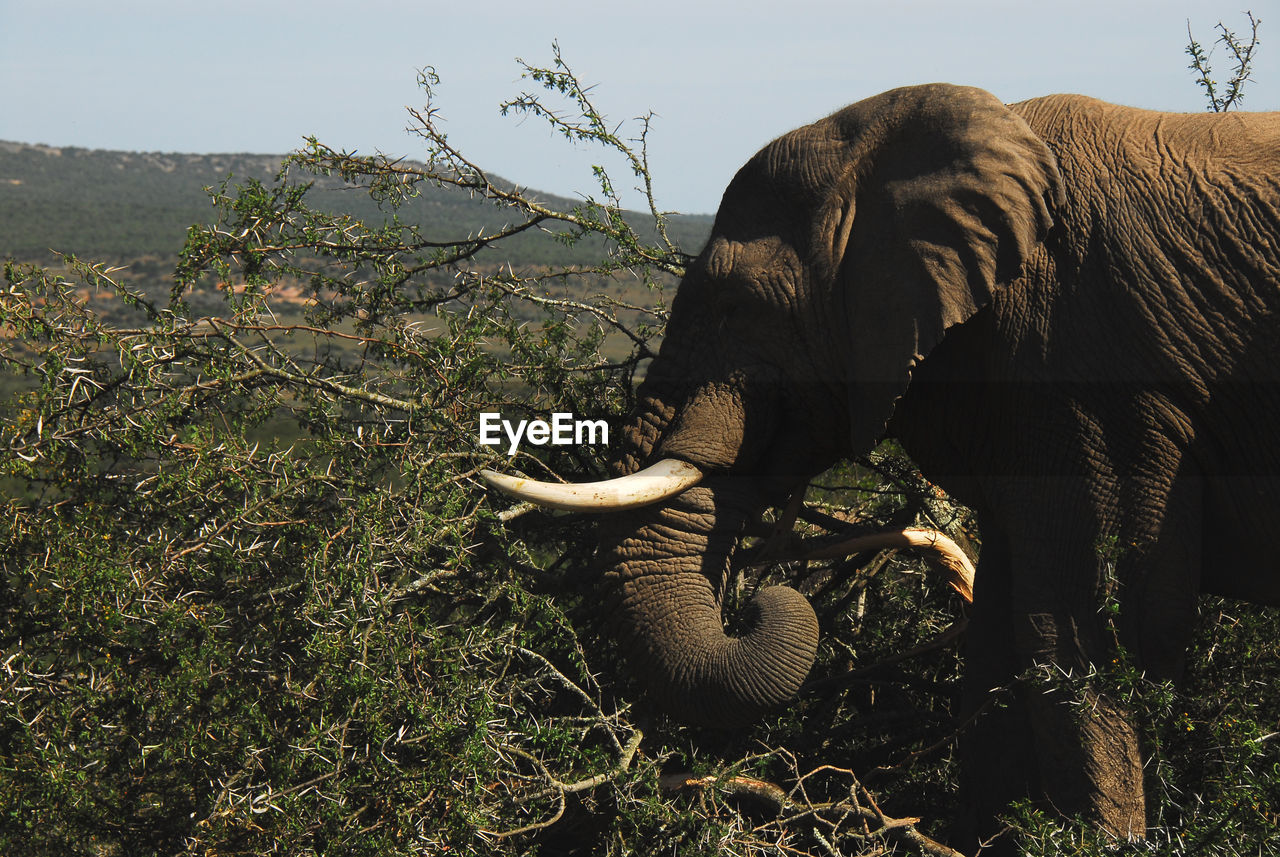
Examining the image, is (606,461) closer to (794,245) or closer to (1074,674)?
(794,245)

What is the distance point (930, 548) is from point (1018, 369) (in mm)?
1619

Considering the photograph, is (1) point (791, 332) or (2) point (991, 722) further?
(2) point (991, 722)

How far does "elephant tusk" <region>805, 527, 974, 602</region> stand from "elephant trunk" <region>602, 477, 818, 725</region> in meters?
0.93

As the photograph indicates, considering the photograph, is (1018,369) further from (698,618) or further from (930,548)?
(930,548)

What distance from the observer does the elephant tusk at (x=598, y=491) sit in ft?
Result: 15.1

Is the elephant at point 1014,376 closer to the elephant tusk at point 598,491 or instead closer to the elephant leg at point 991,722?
the elephant tusk at point 598,491

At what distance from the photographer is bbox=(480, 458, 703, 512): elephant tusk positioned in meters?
4.61

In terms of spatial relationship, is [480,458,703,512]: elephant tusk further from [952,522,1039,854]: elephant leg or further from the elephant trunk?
[952,522,1039,854]: elephant leg

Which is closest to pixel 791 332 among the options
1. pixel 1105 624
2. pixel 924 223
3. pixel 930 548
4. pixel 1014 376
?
pixel 924 223

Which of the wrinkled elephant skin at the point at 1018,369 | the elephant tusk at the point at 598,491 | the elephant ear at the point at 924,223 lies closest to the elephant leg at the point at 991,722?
the wrinkled elephant skin at the point at 1018,369

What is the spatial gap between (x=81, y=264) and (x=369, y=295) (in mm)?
1283

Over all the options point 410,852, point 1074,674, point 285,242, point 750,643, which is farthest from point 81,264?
point 1074,674

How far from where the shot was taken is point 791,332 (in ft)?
15.6

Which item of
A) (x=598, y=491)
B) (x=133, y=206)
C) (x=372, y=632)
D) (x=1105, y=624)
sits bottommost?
(x=372, y=632)
